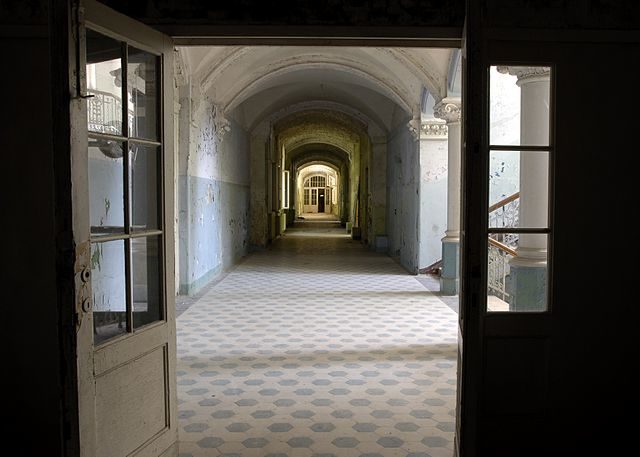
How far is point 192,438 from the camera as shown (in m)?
4.16

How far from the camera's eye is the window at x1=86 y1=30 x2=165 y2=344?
10.3ft

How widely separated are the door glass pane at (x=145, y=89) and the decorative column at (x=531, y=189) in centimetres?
292

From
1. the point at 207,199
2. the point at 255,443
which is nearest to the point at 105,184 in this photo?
the point at 255,443

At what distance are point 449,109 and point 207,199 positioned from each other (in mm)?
4968

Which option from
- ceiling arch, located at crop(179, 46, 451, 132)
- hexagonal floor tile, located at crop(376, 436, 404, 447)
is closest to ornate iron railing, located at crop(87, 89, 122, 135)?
hexagonal floor tile, located at crop(376, 436, 404, 447)

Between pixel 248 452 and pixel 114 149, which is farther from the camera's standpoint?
pixel 114 149

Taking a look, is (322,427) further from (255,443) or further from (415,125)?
(415,125)

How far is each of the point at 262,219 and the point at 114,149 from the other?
46.3ft

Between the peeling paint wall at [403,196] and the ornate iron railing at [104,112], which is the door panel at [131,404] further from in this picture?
the peeling paint wall at [403,196]

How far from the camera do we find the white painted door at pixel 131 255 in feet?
8.87

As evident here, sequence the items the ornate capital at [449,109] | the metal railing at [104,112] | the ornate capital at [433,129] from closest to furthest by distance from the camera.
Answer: the metal railing at [104,112] → the ornate capital at [449,109] → the ornate capital at [433,129]

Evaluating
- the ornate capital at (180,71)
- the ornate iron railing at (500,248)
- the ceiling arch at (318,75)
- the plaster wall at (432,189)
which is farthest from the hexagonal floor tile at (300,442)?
the plaster wall at (432,189)

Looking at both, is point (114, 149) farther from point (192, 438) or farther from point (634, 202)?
point (634, 202)

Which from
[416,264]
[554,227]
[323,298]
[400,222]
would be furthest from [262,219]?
[554,227]
